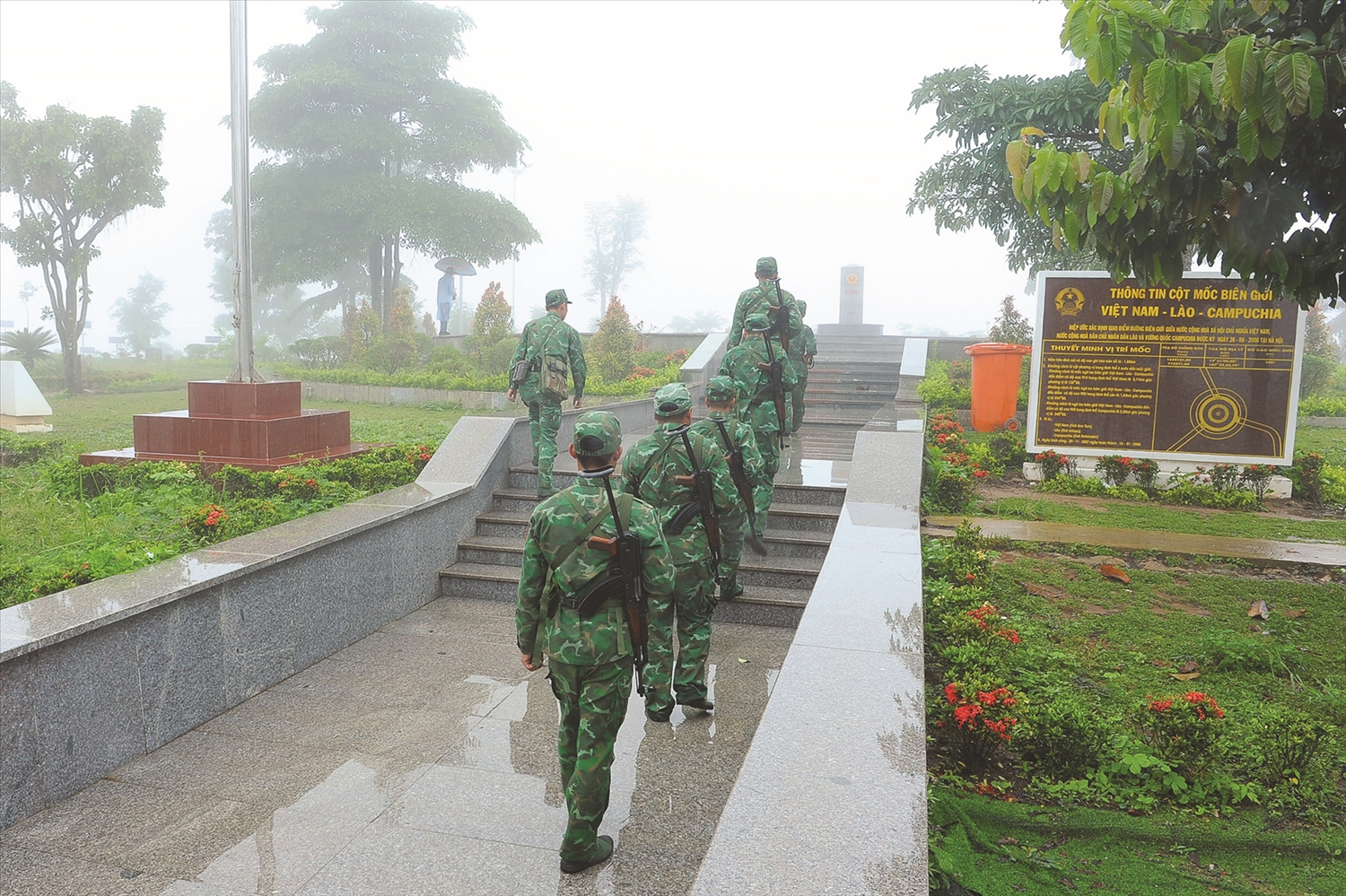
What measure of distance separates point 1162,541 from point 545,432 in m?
5.66

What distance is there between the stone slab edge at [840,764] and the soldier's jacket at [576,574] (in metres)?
0.69

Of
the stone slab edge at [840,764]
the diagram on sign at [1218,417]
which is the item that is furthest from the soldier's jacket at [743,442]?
the diagram on sign at [1218,417]

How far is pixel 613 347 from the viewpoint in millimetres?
19047

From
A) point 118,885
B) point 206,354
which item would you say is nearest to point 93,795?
point 118,885

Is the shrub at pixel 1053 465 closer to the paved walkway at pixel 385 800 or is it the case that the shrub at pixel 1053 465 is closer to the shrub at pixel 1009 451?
the shrub at pixel 1009 451

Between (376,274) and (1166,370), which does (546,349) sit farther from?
(376,274)

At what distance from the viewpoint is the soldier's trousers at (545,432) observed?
8492 millimetres

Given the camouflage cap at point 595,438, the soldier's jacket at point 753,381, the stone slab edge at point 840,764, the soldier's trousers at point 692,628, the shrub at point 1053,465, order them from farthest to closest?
the shrub at point 1053,465, the soldier's jacket at point 753,381, the soldier's trousers at point 692,628, the camouflage cap at point 595,438, the stone slab edge at point 840,764

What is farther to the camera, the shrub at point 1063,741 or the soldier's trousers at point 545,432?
the soldier's trousers at point 545,432

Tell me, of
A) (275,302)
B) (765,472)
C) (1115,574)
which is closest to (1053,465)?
(1115,574)

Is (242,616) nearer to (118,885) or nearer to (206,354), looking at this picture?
(118,885)

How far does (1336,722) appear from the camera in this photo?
468cm

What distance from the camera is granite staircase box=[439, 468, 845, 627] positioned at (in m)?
6.72

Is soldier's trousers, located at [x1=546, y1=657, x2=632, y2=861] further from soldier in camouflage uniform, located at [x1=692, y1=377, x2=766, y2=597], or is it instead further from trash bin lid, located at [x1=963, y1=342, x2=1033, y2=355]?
trash bin lid, located at [x1=963, y1=342, x2=1033, y2=355]
